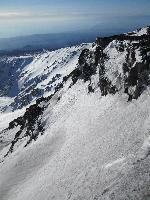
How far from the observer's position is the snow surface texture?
35344 millimetres

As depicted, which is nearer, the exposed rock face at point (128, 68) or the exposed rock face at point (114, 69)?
the exposed rock face at point (128, 68)

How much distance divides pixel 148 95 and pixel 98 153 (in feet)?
36.2

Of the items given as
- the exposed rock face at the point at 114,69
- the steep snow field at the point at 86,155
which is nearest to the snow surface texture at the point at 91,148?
the steep snow field at the point at 86,155

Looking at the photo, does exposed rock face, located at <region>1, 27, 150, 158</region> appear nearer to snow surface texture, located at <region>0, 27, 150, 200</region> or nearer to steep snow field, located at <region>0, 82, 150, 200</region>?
snow surface texture, located at <region>0, 27, 150, 200</region>

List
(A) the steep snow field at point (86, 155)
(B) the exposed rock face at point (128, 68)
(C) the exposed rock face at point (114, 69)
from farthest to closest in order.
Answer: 1. (C) the exposed rock face at point (114, 69)
2. (B) the exposed rock face at point (128, 68)
3. (A) the steep snow field at point (86, 155)

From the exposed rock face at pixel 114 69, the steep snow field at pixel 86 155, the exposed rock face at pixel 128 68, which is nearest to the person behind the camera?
the steep snow field at pixel 86 155

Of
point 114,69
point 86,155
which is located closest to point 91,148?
point 86,155

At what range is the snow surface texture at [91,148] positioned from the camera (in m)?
35.3

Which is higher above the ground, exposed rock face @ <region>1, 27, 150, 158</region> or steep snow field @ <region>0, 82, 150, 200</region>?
exposed rock face @ <region>1, 27, 150, 158</region>

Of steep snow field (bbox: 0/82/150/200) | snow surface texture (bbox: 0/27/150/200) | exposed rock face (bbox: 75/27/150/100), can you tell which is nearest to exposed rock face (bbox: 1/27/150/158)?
exposed rock face (bbox: 75/27/150/100)

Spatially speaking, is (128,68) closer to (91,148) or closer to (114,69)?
(114,69)

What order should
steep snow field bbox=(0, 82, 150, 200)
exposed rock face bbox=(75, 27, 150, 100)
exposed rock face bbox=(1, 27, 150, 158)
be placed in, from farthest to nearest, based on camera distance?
exposed rock face bbox=(1, 27, 150, 158)
exposed rock face bbox=(75, 27, 150, 100)
steep snow field bbox=(0, 82, 150, 200)

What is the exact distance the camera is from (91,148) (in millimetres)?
46688

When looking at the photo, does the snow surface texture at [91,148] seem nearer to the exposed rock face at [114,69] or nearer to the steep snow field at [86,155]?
the steep snow field at [86,155]
